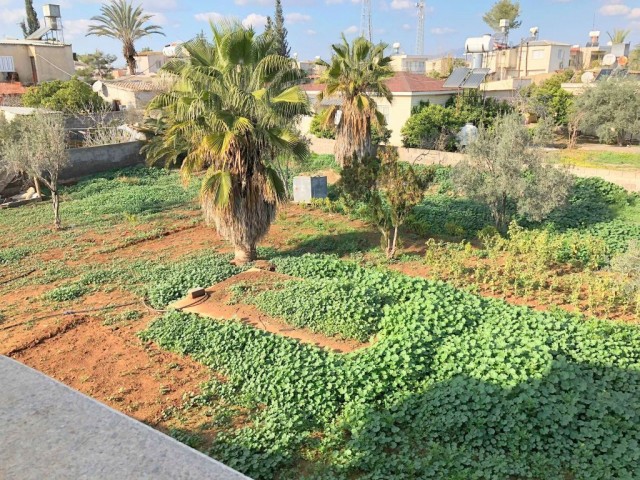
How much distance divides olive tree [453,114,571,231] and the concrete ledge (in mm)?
11800

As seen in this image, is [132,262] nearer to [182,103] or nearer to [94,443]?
[182,103]

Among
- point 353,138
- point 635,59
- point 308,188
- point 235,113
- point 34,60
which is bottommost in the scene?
point 308,188

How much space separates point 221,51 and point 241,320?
17.3 ft

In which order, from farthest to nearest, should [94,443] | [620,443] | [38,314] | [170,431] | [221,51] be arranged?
1. [221,51]
2. [38,314]
3. [170,431]
4. [620,443]
5. [94,443]

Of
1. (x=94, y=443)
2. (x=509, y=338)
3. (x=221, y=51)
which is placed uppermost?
(x=221, y=51)

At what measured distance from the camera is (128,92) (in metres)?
29.3

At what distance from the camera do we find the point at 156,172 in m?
21.8

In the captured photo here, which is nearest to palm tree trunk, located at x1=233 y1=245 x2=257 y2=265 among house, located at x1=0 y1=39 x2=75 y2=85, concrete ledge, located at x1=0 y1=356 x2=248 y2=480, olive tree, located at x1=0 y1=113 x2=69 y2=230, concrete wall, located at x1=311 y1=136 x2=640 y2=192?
olive tree, located at x1=0 y1=113 x2=69 y2=230

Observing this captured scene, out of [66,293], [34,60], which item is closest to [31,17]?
[34,60]

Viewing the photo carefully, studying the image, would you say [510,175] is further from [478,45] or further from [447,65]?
[447,65]

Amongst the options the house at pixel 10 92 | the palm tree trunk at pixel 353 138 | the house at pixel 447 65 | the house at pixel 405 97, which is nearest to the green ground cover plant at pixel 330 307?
the palm tree trunk at pixel 353 138

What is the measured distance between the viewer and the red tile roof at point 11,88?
29087mm

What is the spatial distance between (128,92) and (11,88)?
7.58m

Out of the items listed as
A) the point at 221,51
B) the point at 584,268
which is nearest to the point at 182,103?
the point at 221,51
